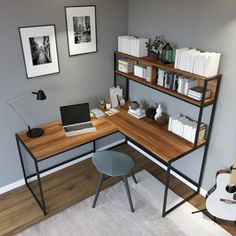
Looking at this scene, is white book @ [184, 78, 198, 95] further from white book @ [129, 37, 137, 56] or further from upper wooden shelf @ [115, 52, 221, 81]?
white book @ [129, 37, 137, 56]

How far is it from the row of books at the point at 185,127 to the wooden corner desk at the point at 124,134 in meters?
0.05

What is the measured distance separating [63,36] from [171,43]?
1.19 meters

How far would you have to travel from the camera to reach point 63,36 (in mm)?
2945

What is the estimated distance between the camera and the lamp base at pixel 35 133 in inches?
113

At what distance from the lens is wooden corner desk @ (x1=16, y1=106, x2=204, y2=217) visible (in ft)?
8.61

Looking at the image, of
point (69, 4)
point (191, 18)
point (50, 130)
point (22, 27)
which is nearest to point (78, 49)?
point (69, 4)

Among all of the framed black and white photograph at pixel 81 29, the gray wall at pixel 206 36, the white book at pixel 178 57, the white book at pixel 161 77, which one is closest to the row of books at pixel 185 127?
the gray wall at pixel 206 36

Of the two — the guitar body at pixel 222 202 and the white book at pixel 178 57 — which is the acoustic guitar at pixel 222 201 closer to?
the guitar body at pixel 222 202

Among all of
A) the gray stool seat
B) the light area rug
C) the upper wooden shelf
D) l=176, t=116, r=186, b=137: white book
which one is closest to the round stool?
the gray stool seat

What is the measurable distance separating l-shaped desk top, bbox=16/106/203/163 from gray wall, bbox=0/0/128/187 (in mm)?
217

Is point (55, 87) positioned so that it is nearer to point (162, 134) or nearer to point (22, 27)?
point (22, 27)

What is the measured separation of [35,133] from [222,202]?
2062 millimetres

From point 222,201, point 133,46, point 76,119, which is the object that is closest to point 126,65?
point 133,46

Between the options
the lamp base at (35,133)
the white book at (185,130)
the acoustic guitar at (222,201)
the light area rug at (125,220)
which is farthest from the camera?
the lamp base at (35,133)
